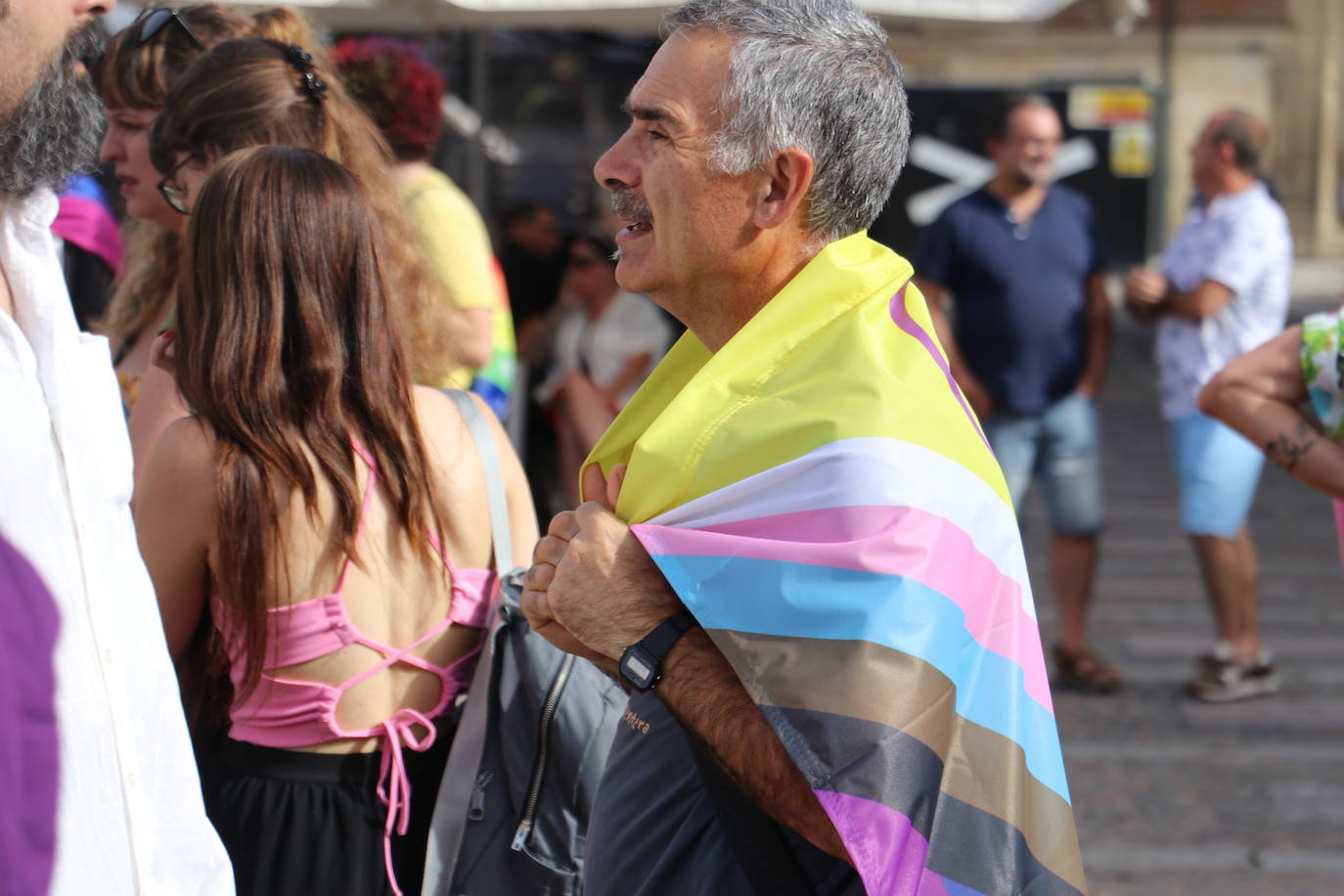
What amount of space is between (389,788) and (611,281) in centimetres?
427

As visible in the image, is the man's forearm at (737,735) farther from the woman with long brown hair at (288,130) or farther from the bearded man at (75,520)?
the woman with long brown hair at (288,130)

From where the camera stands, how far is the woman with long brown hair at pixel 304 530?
2.04m

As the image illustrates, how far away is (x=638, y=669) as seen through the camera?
1.56m

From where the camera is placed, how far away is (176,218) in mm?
2734

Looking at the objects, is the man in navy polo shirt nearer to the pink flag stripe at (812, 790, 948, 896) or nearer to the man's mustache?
the man's mustache

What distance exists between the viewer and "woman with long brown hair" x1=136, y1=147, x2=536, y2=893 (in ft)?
6.70

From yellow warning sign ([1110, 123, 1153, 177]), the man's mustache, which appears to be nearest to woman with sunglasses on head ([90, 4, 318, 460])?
the man's mustache

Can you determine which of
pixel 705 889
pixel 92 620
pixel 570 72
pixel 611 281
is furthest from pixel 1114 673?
pixel 570 72

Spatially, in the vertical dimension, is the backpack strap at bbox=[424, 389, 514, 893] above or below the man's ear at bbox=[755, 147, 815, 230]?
below

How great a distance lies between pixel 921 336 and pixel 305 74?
1.45m

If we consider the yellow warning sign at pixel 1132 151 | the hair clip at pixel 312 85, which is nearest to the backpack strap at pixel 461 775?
the hair clip at pixel 312 85

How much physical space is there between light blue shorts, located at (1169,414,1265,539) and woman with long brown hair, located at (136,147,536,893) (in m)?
3.75

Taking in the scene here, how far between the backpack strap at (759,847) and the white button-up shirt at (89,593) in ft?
1.83

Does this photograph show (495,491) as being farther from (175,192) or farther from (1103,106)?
(1103,106)
